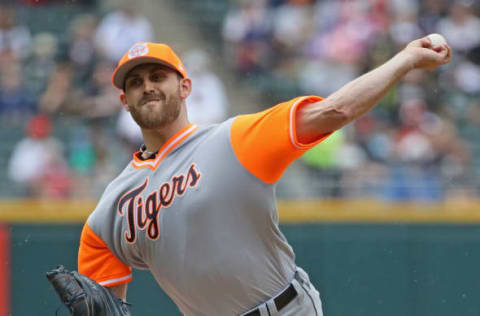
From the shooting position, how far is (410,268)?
6.32 metres

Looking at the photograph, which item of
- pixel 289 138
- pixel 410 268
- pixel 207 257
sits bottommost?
pixel 410 268

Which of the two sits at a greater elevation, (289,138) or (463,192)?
(289,138)

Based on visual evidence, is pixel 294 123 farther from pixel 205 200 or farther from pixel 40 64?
pixel 40 64

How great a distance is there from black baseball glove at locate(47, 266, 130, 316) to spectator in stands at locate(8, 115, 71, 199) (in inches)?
141

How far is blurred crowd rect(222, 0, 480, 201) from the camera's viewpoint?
6590mm

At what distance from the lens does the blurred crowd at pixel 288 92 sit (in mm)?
6809

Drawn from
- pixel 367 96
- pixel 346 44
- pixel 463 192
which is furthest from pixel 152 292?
pixel 367 96

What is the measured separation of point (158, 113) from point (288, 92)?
5.05 metres

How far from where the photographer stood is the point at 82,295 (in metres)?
3.25

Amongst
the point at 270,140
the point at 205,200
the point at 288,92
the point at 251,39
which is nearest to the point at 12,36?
the point at 251,39

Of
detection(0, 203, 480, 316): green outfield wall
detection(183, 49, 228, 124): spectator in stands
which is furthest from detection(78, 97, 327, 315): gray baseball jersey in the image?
detection(183, 49, 228, 124): spectator in stands

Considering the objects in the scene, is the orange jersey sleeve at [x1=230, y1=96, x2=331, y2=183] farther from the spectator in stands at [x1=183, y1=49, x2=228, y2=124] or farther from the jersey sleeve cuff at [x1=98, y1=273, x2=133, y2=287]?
the spectator in stands at [x1=183, y1=49, x2=228, y2=124]

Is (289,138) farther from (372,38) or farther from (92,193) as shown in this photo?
(372,38)

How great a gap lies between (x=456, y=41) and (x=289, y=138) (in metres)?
5.68
